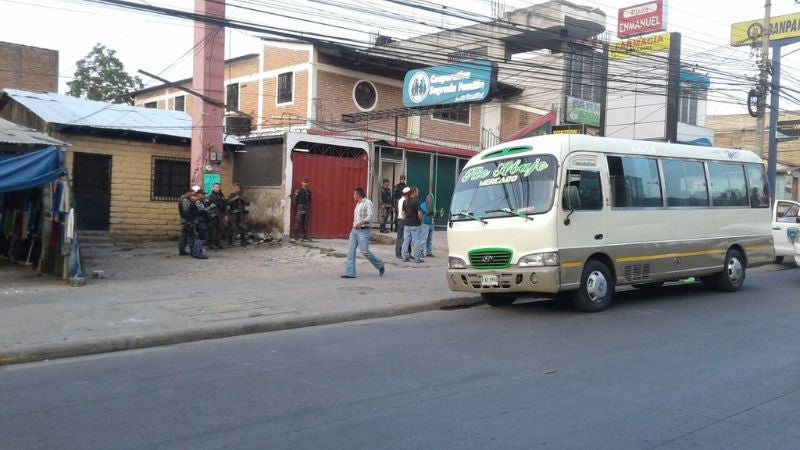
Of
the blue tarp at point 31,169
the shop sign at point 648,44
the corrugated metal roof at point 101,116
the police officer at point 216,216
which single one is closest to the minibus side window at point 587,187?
the blue tarp at point 31,169

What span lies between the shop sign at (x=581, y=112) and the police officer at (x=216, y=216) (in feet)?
56.4

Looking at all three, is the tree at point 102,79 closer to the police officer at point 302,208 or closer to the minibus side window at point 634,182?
the police officer at point 302,208

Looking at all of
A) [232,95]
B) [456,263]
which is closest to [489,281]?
[456,263]

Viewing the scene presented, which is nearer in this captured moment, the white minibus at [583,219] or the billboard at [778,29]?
the white minibus at [583,219]

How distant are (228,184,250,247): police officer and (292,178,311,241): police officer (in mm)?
1354

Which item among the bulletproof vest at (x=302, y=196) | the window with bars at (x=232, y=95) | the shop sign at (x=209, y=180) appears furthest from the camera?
the window with bars at (x=232, y=95)

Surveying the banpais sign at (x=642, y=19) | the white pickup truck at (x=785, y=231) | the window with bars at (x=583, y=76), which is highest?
the banpais sign at (x=642, y=19)

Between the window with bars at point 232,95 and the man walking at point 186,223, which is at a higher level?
the window with bars at point 232,95

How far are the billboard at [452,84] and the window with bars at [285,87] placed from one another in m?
4.97

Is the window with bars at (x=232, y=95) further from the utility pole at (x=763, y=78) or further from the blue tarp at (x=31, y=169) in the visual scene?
the utility pole at (x=763, y=78)

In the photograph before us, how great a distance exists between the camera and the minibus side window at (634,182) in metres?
10.6

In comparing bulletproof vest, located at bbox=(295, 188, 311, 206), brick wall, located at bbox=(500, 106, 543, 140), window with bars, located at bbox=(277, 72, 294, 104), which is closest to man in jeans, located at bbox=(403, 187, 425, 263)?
bulletproof vest, located at bbox=(295, 188, 311, 206)

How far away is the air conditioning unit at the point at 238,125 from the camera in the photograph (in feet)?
84.4

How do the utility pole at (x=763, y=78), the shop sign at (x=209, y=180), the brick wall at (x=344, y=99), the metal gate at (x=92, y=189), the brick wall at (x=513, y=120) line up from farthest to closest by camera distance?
the brick wall at (x=513, y=120) < the brick wall at (x=344, y=99) < the utility pole at (x=763, y=78) < the metal gate at (x=92, y=189) < the shop sign at (x=209, y=180)
